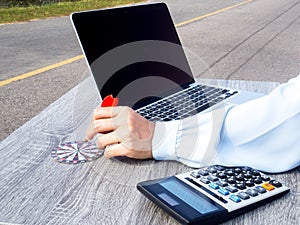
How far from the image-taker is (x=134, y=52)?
1488mm

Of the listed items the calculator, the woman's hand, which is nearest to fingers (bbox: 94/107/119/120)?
the woman's hand

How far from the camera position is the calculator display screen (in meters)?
0.87

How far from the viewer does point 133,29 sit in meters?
1.51

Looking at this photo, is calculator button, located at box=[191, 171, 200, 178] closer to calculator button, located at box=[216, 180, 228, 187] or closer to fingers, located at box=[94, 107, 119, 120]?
calculator button, located at box=[216, 180, 228, 187]

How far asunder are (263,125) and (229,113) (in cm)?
8

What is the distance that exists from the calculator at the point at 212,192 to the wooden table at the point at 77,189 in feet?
0.07

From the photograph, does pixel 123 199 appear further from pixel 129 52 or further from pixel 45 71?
pixel 45 71

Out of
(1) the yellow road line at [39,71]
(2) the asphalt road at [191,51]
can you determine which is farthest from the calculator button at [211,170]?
(1) the yellow road line at [39,71]

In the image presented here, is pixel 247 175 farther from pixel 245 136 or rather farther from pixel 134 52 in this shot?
pixel 134 52

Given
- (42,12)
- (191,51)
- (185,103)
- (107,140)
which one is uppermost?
(107,140)

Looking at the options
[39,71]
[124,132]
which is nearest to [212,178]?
[124,132]

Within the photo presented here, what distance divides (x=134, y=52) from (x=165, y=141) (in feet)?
1.51

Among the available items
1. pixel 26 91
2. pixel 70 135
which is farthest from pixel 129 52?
pixel 26 91

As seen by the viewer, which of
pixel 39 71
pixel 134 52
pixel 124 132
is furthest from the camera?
pixel 39 71
